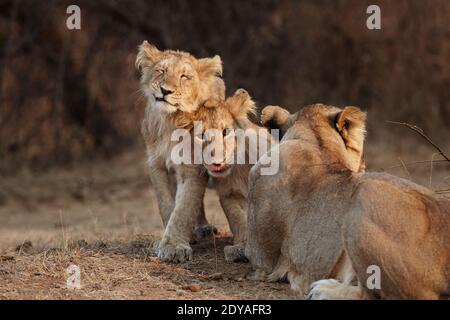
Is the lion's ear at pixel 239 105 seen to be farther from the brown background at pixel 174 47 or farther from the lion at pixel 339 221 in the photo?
the brown background at pixel 174 47

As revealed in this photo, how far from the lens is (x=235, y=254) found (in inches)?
250

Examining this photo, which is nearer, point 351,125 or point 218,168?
point 351,125

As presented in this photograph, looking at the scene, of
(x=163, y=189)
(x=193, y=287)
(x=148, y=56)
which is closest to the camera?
(x=193, y=287)

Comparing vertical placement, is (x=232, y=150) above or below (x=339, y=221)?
above

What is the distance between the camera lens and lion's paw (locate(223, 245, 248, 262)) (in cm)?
633

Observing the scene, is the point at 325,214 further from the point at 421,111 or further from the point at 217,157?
the point at 421,111

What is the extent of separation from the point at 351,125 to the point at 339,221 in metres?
1.03

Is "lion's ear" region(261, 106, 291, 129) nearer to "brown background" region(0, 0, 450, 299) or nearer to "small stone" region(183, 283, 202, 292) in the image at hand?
"small stone" region(183, 283, 202, 292)

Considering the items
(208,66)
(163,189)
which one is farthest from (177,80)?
(163,189)

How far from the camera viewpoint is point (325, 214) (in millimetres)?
5203

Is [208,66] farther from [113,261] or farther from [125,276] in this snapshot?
[125,276]
